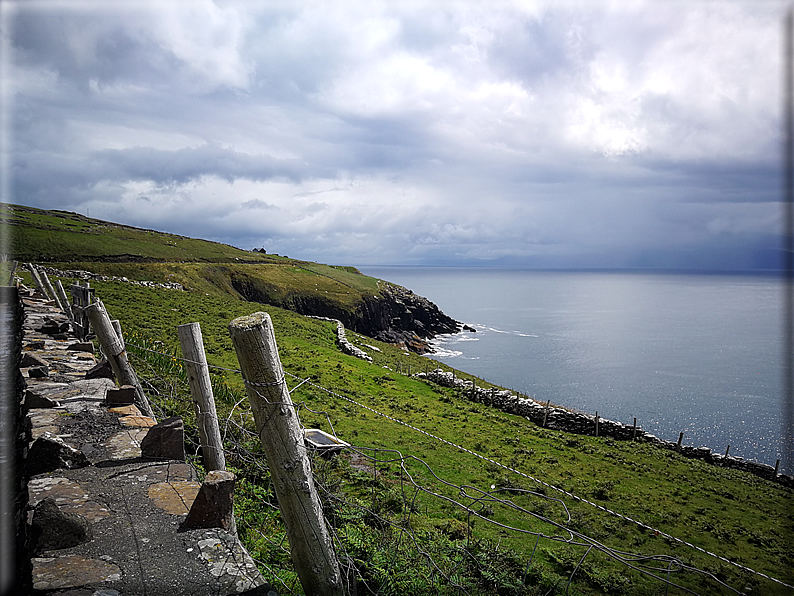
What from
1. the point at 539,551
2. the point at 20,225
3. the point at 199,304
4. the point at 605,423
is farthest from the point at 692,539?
the point at 20,225

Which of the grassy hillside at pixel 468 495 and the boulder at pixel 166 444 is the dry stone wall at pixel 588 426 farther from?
the boulder at pixel 166 444

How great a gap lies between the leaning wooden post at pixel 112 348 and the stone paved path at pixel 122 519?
3.03 ft

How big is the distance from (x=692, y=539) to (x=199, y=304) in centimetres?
4032

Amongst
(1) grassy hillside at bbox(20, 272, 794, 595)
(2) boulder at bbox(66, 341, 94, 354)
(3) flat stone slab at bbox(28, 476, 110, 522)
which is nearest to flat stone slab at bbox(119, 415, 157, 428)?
(1) grassy hillside at bbox(20, 272, 794, 595)

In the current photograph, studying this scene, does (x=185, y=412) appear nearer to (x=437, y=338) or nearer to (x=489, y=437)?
(x=489, y=437)

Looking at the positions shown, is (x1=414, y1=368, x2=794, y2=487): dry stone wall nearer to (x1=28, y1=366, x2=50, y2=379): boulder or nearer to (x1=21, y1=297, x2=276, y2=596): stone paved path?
(x1=21, y1=297, x2=276, y2=596): stone paved path

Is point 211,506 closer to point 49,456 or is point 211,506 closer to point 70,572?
point 70,572

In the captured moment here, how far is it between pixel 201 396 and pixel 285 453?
2575 mm

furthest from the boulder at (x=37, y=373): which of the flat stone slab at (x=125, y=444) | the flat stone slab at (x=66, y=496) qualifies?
the flat stone slab at (x=66, y=496)

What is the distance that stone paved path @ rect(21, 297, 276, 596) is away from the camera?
299 cm

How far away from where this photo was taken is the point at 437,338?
305ft

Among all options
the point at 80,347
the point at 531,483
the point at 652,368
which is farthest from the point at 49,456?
the point at 652,368

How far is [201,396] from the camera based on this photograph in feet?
17.4

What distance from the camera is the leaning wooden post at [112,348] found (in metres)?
7.17
